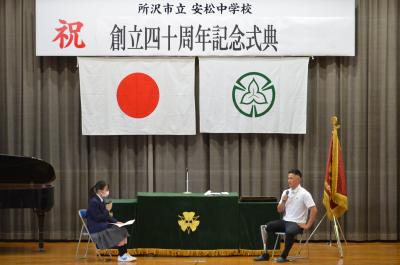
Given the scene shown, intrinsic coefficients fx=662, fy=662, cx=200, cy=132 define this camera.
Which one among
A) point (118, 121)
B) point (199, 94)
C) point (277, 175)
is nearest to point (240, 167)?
point (277, 175)

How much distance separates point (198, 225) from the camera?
834 cm

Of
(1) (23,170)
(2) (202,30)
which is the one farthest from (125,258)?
(2) (202,30)

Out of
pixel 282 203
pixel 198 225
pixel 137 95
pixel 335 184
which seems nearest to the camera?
pixel 282 203

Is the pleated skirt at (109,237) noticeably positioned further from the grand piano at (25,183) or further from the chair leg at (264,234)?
the chair leg at (264,234)

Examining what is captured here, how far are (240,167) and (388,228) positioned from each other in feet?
7.79

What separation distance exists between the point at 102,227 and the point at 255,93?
3.16 m

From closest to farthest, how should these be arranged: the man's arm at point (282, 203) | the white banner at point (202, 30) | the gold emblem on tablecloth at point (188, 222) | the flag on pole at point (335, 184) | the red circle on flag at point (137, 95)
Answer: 1. the man's arm at point (282, 203)
2. the gold emblem on tablecloth at point (188, 222)
3. the flag on pole at point (335, 184)
4. the white banner at point (202, 30)
5. the red circle on flag at point (137, 95)

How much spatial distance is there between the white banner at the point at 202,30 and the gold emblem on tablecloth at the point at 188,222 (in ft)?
8.28

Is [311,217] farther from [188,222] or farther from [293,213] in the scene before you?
[188,222]

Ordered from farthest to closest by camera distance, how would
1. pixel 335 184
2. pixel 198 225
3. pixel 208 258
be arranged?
pixel 335 184
pixel 198 225
pixel 208 258

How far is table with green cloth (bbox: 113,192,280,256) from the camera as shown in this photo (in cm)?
834

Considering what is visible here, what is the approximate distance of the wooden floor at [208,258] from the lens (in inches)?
316

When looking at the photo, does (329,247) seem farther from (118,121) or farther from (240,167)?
(118,121)

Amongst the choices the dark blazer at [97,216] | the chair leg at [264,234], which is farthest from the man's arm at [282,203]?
the dark blazer at [97,216]
